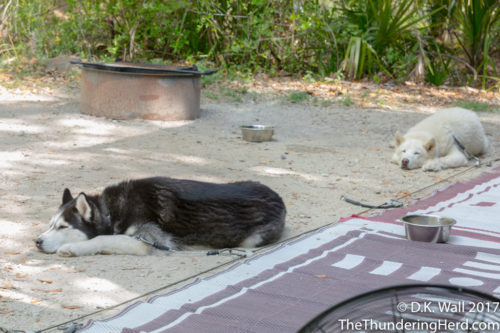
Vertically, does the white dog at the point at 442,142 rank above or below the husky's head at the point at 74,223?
above

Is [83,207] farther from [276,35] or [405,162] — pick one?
[276,35]

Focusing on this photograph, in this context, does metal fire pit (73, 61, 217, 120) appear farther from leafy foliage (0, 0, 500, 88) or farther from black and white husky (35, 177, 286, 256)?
black and white husky (35, 177, 286, 256)

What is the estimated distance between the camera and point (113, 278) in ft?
11.0

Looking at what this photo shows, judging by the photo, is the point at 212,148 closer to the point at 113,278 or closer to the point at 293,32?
the point at 113,278

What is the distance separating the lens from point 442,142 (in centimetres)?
707

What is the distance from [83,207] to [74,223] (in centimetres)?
12

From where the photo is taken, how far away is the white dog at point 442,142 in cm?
675

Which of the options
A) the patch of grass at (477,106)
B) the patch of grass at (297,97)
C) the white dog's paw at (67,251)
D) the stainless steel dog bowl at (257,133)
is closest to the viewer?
the white dog's paw at (67,251)

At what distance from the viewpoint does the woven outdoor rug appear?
2795 millimetres

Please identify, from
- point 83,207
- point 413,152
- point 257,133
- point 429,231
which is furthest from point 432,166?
point 83,207

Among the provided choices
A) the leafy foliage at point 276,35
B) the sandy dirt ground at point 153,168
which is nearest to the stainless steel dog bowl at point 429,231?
the sandy dirt ground at point 153,168

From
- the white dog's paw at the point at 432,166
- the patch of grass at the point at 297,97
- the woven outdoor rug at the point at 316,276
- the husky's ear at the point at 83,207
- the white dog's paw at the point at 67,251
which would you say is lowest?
the white dog's paw at the point at 67,251

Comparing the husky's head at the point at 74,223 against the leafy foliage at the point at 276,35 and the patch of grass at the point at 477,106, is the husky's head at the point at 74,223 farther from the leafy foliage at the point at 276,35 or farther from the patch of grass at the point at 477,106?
the leafy foliage at the point at 276,35

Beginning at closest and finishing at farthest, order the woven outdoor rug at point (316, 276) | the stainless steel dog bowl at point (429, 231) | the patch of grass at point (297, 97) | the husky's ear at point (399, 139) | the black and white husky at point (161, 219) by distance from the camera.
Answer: the woven outdoor rug at point (316, 276) → the black and white husky at point (161, 219) → the stainless steel dog bowl at point (429, 231) → the husky's ear at point (399, 139) → the patch of grass at point (297, 97)
